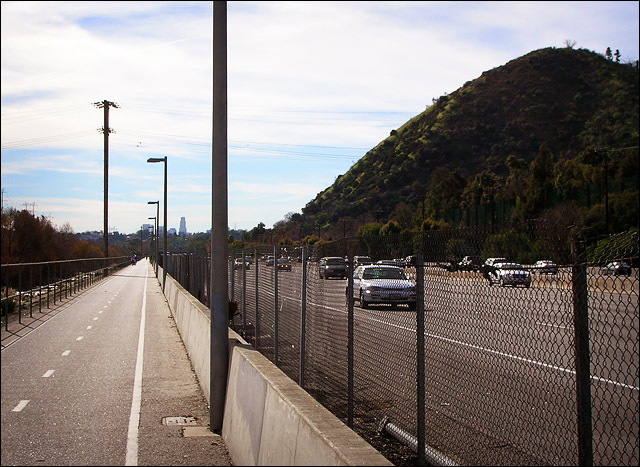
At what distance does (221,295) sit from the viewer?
7.82 m

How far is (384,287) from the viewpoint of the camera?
254 inches

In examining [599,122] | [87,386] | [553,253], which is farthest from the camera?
[599,122]

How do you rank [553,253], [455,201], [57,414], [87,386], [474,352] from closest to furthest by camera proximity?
[553,253], [474,352], [57,414], [87,386], [455,201]

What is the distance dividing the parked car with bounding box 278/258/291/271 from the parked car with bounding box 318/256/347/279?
4.05ft

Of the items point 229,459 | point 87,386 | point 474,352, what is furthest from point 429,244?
point 87,386

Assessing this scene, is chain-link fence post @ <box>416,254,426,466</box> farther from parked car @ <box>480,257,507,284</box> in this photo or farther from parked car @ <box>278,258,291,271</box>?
parked car @ <box>278,258,291,271</box>

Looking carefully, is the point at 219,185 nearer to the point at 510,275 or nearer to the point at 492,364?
the point at 492,364

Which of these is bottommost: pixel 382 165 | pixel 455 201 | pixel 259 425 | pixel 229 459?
pixel 229 459

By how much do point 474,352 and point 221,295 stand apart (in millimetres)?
3586

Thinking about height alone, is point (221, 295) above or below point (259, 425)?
above

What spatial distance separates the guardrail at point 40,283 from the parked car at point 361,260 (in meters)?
5.17

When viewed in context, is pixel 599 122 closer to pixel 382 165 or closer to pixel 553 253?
pixel 382 165

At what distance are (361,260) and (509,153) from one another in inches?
5727

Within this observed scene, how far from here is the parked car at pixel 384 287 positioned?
5984 millimetres
